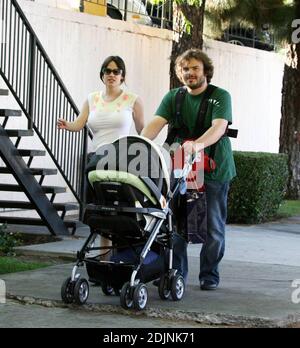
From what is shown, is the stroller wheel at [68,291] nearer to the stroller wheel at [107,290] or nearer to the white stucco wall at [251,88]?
the stroller wheel at [107,290]

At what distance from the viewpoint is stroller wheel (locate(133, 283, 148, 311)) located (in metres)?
6.34

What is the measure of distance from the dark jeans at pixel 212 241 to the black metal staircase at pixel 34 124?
3356mm

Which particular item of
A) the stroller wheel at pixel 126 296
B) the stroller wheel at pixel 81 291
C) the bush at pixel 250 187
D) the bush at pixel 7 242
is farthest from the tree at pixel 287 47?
the stroller wheel at pixel 126 296

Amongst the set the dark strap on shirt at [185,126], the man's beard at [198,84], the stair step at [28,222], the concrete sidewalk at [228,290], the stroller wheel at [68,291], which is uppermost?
the man's beard at [198,84]

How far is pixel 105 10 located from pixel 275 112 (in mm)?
6196

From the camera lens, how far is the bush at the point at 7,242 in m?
9.34

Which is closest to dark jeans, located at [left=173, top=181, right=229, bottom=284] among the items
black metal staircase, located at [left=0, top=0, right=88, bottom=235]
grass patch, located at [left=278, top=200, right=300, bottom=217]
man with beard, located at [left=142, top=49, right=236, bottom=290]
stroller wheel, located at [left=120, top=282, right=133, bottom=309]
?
man with beard, located at [left=142, top=49, right=236, bottom=290]

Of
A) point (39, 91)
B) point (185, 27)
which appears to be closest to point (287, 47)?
point (185, 27)

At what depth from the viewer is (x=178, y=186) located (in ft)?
22.6

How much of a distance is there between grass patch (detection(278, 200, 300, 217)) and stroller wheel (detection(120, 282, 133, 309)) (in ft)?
27.1

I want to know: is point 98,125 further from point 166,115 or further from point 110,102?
point 166,115

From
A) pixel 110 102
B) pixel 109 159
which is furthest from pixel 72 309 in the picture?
pixel 110 102

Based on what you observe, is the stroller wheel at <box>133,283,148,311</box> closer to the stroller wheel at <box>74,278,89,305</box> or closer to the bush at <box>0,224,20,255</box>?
the stroller wheel at <box>74,278,89,305</box>

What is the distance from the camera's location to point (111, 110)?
25.4 ft
